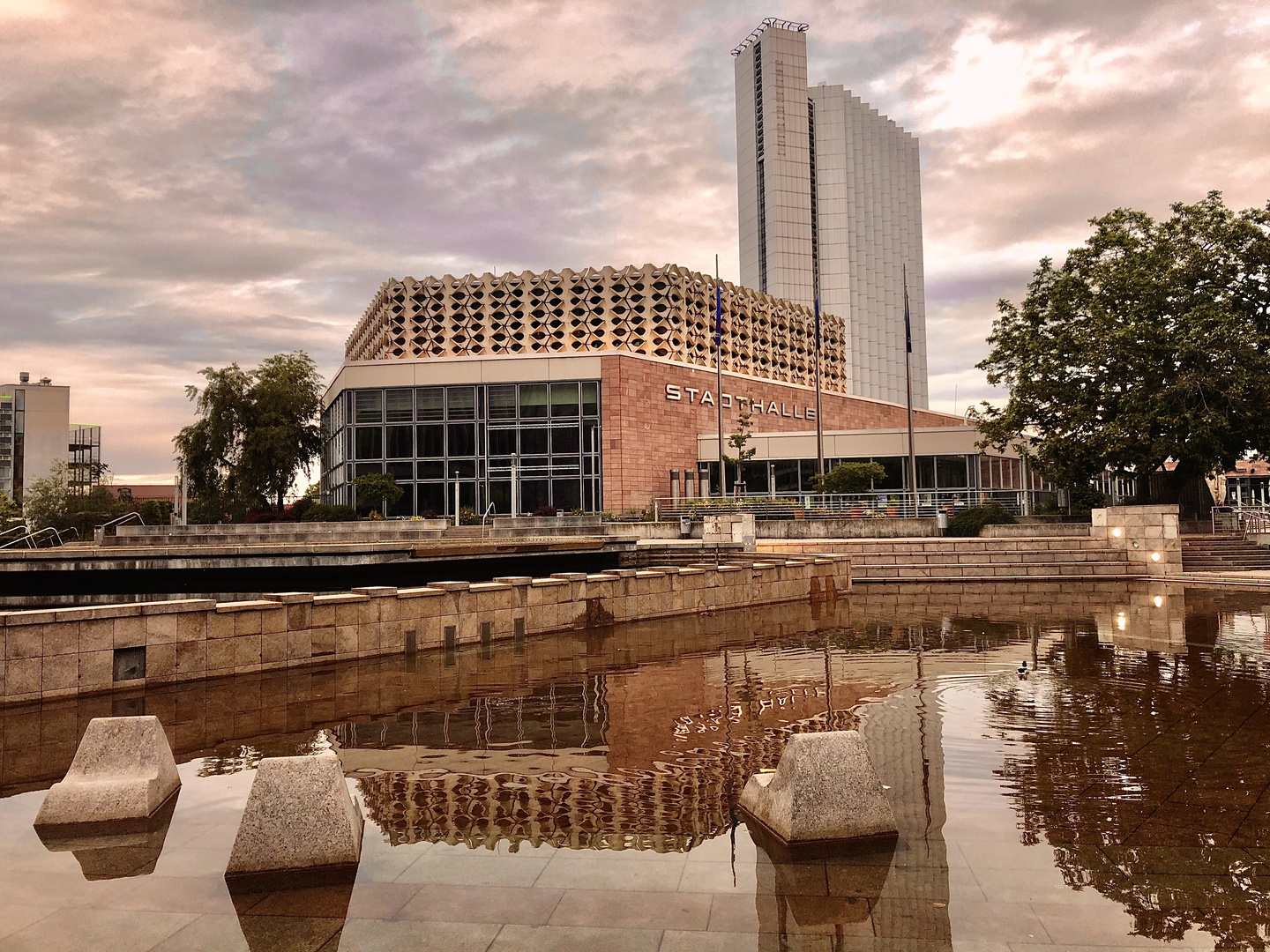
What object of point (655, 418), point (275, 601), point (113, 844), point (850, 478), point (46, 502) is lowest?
point (113, 844)

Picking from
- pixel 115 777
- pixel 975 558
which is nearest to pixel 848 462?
pixel 975 558

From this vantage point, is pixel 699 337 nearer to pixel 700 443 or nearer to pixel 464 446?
pixel 700 443

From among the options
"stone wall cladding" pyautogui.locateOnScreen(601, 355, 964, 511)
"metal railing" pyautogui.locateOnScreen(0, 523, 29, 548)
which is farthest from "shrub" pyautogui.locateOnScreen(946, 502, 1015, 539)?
"metal railing" pyautogui.locateOnScreen(0, 523, 29, 548)

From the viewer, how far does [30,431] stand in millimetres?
109125

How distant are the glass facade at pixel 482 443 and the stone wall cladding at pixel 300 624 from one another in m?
38.9

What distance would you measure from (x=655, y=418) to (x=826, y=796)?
54.8 m

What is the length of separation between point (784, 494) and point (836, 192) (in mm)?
73526

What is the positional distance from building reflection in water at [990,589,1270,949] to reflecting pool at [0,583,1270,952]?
1.1 inches

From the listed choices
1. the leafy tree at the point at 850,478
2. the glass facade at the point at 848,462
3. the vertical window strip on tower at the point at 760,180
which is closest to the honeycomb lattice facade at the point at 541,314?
the glass facade at the point at 848,462

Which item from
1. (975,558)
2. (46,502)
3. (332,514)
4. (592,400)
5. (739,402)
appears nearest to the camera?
(975,558)

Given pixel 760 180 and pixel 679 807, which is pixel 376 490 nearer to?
pixel 679 807

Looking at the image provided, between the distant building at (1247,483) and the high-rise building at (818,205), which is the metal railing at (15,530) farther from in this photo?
the high-rise building at (818,205)

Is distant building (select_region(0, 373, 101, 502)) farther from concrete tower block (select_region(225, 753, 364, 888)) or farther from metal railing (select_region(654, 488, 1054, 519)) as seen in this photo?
concrete tower block (select_region(225, 753, 364, 888))

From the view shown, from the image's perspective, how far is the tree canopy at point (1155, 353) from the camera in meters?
31.9
